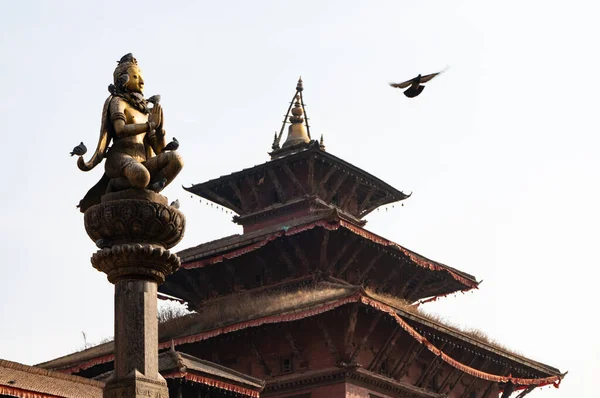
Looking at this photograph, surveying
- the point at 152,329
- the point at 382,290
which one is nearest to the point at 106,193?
the point at 152,329

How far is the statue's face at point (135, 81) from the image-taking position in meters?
14.4

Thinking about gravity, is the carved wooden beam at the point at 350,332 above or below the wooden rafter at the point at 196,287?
below

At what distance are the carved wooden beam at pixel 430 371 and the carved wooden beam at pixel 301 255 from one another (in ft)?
16.3

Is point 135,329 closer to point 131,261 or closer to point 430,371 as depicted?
point 131,261

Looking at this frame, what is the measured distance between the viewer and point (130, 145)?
45.5 feet

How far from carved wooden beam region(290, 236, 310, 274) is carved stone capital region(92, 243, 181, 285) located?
2665 centimetres

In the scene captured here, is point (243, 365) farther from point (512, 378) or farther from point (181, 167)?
point (181, 167)

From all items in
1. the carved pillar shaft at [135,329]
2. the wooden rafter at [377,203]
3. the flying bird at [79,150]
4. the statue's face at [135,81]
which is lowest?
the carved pillar shaft at [135,329]

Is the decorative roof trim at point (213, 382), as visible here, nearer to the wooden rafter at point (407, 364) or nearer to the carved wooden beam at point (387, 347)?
the carved wooden beam at point (387, 347)

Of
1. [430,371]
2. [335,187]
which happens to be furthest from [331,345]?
[335,187]

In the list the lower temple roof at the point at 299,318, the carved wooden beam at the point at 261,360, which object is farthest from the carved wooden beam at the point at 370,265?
the carved wooden beam at the point at 261,360

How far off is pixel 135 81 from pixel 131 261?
2.43 m

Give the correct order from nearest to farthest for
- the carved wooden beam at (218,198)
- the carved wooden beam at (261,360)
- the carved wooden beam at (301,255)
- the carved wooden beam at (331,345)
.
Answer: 1. the carved wooden beam at (331,345)
2. the carved wooden beam at (261,360)
3. the carved wooden beam at (301,255)
4. the carved wooden beam at (218,198)

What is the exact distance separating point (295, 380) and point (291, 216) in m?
8.92
